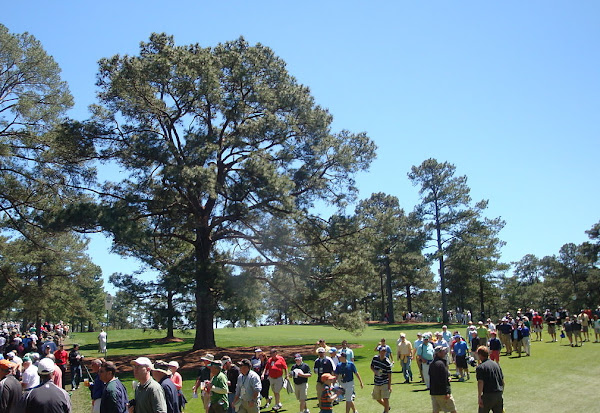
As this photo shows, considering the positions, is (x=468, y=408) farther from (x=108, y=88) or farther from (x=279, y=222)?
(x=108, y=88)

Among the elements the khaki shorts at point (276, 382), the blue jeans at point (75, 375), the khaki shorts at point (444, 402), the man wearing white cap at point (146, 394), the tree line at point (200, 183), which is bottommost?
the blue jeans at point (75, 375)

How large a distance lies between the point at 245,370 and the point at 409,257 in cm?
4532

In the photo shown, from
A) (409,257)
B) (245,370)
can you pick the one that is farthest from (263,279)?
(409,257)

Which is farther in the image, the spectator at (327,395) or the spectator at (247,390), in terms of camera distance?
the spectator at (247,390)

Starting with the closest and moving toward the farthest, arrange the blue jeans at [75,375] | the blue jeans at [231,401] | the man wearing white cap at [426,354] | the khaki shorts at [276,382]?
the blue jeans at [231,401] < the khaki shorts at [276,382] < the man wearing white cap at [426,354] < the blue jeans at [75,375]

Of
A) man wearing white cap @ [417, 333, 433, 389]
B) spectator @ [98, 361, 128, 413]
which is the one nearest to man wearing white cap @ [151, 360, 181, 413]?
spectator @ [98, 361, 128, 413]

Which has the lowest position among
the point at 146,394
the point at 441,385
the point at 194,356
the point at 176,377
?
the point at 194,356

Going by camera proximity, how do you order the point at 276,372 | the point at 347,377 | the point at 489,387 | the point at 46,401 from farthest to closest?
the point at 276,372
the point at 347,377
the point at 489,387
the point at 46,401

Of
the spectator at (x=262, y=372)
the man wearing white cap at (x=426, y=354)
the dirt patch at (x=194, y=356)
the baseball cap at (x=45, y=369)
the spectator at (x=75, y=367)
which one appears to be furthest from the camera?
the dirt patch at (x=194, y=356)

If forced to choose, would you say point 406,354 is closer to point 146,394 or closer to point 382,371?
point 382,371

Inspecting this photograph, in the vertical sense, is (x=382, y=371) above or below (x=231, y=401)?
above

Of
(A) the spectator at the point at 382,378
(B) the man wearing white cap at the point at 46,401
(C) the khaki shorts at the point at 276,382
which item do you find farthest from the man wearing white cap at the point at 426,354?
(B) the man wearing white cap at the point at 46,401

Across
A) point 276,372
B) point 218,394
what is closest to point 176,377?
point 218,394

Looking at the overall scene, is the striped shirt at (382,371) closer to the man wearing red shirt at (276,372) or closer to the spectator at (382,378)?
the spectator at (382,378)
